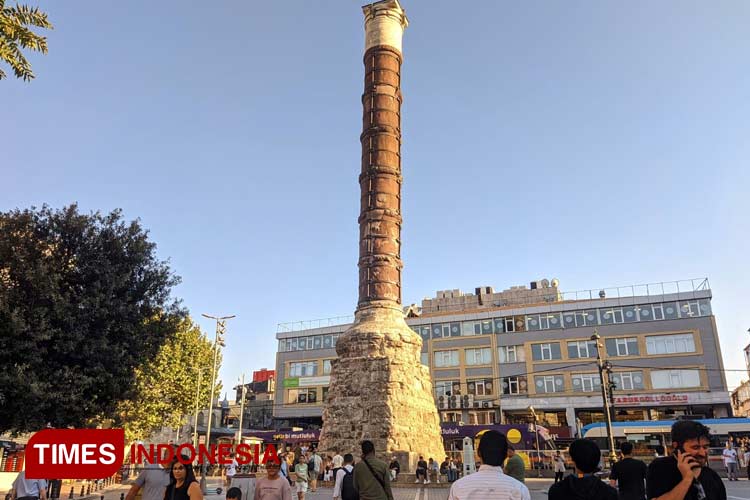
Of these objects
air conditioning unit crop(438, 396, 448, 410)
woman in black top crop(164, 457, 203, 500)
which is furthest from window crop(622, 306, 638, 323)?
woman in black top crop(164, 457, 203, 500)

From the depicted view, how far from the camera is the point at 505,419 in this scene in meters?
40.7

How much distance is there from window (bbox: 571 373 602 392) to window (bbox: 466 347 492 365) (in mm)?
6238

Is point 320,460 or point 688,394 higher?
point 688,394

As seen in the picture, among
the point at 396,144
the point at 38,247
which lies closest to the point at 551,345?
the point at 396,144

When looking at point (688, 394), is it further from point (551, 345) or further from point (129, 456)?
point (129, 456)

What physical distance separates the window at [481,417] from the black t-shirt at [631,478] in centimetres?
3732

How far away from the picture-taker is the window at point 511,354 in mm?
41781

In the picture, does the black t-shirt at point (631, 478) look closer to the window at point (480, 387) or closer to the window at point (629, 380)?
the window at point (629, 380)

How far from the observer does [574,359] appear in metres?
40.1

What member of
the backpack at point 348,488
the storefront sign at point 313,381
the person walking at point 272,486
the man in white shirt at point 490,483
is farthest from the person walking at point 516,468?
the storefront sign at point 313,381

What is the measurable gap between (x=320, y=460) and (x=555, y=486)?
18.5m

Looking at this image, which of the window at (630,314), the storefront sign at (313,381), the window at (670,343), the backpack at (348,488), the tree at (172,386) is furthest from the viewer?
the storefront sign at (313,381)

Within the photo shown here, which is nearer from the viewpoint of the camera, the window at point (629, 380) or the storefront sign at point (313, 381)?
the window at point (629, 380)

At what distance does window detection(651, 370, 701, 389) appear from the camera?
36656mm
